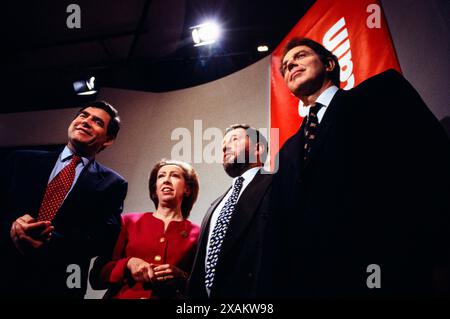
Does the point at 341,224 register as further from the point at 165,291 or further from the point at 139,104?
the point at 139,104

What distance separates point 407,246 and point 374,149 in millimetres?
367

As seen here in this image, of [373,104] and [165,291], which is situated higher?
[373,104]

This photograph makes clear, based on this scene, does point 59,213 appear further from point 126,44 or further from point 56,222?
point 126,44

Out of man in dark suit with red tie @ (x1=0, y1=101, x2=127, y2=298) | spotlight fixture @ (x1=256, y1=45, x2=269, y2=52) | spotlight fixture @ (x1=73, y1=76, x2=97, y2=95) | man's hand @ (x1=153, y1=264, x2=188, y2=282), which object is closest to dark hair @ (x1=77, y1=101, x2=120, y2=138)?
man in dark suit with red tie @ (x1=0, y1=101, x2=127, y2=298)

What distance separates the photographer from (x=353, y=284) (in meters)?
1.16

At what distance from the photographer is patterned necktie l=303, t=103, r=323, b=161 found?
1.51m

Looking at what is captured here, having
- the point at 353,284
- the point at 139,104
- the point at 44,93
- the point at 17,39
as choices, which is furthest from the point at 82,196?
the point at 44,93

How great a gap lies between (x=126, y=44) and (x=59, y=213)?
2641 millimetres

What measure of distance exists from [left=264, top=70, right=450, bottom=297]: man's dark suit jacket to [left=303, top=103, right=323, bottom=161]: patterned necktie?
0.13 m

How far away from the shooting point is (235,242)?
169 centimetres

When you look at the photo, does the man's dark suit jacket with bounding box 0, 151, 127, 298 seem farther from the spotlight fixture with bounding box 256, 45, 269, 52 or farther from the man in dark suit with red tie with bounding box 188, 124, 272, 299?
the spotlight fixture with bounding box 256, 45, 269, 52

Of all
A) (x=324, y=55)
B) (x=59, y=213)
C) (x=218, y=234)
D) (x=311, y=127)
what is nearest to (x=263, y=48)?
(x=324, y=55)

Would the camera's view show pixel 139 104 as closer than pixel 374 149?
No
